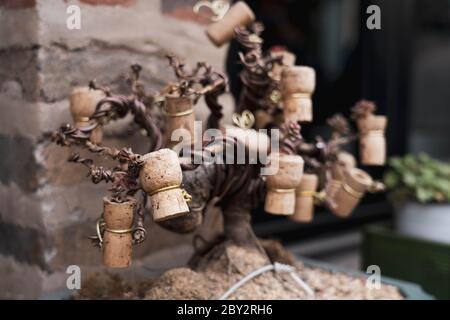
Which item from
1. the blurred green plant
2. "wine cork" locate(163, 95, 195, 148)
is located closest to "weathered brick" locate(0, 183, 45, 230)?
"wine cork" locate(163, 95, 195, 148)

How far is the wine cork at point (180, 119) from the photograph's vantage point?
109 cm

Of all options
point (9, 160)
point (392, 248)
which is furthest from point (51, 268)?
point (392, 248)

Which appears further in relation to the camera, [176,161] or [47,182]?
[47,182]

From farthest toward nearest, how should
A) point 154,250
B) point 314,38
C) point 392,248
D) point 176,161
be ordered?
1. point 314,38
2. point 392,248
3. point 154,250
4. point 176,161

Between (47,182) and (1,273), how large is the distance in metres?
0.25

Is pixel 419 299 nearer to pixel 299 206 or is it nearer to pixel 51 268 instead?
pixel 299 206

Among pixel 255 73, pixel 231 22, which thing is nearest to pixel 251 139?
pixel 255 73

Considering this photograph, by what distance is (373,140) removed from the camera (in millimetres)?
1291

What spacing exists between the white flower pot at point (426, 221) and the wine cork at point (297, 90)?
2.81ft

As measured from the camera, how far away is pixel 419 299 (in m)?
1.21

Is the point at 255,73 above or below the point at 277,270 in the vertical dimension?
above

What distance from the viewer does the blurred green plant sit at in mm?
1823

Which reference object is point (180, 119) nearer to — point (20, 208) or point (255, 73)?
point (255, 73)

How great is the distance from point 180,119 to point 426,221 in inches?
42.1
